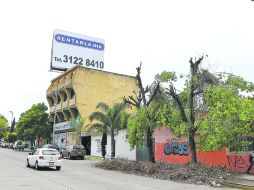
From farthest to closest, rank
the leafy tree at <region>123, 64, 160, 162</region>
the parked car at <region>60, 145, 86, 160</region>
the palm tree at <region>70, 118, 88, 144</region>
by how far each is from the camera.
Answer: the palm tree at <region>70, 118, 88, 144</region> < the parked car at <region>60, 145, 86, 160</region> < the leafy tree at <region>123, 64, 160, 162</region>

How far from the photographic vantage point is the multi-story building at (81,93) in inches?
2242

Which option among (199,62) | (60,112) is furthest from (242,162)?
(60,112)

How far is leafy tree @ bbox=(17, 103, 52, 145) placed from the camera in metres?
64.4

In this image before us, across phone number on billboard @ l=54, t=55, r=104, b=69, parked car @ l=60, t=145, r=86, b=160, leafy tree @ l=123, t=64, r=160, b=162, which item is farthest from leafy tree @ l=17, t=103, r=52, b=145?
leafy tree @ l=123, t=64, r=160, b=162

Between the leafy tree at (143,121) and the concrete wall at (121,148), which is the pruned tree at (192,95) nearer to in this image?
the leafy tree at (143,121)

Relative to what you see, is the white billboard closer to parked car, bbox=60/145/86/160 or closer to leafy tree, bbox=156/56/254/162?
parked car, bbox=60/145/86/160

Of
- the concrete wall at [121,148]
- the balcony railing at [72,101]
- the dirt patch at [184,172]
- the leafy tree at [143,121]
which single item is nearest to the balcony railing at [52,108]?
the balcony railing at [72,101]

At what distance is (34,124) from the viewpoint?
65125mm

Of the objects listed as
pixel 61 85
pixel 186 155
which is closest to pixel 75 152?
pixel 186 155

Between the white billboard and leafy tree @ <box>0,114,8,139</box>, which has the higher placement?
the white billboard

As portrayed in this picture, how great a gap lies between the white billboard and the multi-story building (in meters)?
2.45

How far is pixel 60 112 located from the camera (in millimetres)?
65938

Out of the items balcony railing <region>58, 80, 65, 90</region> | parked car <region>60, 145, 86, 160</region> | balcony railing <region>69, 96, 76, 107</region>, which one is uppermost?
balcony railing <region>58, 80, 65, 90</region>

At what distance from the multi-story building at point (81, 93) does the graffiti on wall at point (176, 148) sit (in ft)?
73.7
